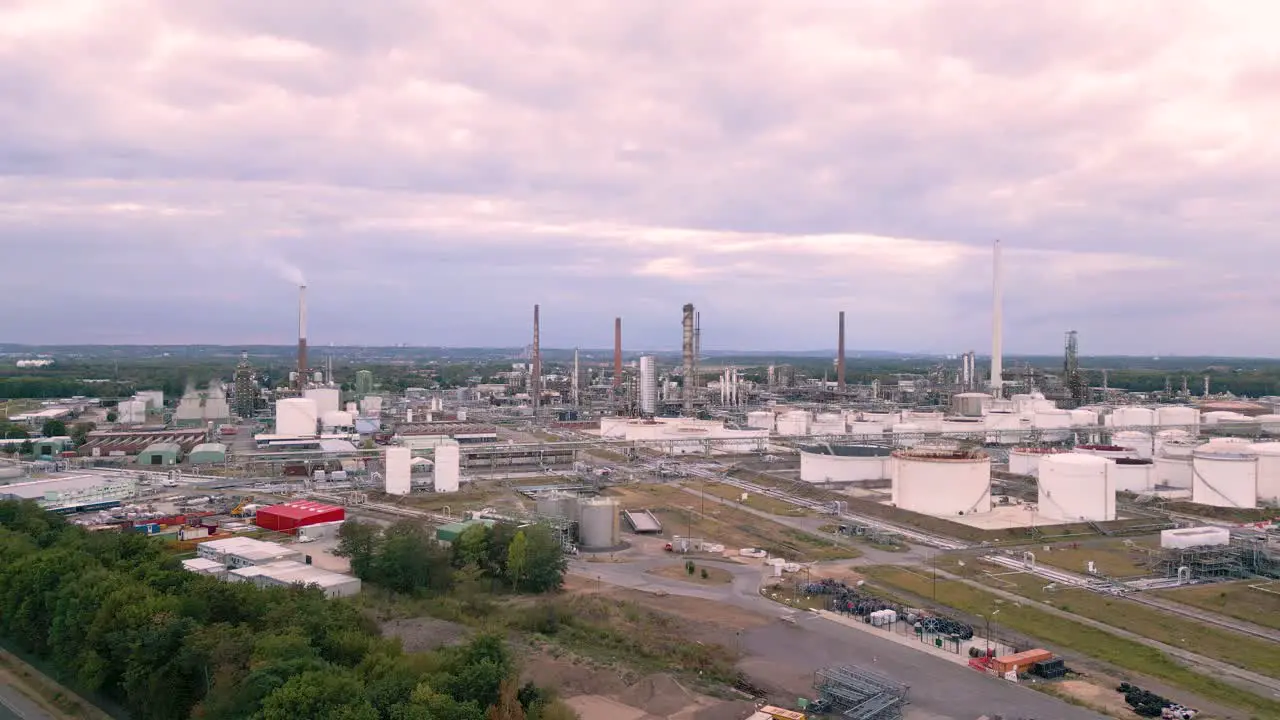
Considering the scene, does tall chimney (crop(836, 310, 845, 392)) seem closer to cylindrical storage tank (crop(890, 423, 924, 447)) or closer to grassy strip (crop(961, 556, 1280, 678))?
cylindrical storage tank (crop(890, 423, 924, 447))

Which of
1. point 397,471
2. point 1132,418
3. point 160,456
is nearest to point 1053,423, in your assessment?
point 1132,418

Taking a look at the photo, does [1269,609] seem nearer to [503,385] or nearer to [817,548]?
[817,548]

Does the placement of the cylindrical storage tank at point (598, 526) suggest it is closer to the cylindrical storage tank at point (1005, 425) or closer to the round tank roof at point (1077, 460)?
the round tank roof at point (1077, 460)

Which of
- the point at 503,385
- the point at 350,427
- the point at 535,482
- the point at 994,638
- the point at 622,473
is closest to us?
the point at 994,638

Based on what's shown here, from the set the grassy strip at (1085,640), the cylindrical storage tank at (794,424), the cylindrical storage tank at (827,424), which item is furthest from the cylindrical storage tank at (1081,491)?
the cylindrical storage tank at (794,424)

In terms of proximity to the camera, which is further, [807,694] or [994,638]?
[994,638]

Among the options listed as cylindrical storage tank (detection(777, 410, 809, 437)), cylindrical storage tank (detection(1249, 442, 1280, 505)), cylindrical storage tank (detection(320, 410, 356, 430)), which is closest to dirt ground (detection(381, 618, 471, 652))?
cylindrical storage tank (detection(1249, 442, 1280, 505))

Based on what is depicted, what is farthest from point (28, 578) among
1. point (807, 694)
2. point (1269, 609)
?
point (1269, 609)

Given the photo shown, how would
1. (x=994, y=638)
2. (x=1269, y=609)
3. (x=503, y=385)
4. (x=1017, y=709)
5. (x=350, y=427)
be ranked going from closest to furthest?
(x=1017, y=709), (x=994, y=638), (x=1269, y=609), (x=350, y=427), (x=503, y=385)
